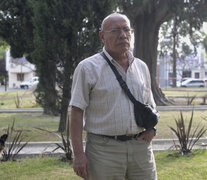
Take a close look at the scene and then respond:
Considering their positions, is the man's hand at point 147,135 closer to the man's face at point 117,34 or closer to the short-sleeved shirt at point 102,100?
the short-sleeved shirt at point 102,100

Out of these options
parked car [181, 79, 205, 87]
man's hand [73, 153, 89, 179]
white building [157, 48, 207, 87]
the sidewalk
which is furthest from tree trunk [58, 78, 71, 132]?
white building [157, 48, 207, 87]

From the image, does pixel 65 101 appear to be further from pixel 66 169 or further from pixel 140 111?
pixel 140 111

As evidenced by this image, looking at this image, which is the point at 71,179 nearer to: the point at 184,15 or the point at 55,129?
the point at 55,129

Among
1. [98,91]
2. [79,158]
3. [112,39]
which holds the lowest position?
[79,158]

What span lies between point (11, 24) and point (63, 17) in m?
2.01

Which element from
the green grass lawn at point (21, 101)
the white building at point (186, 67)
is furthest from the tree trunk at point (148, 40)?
the white building at point (186, 67)

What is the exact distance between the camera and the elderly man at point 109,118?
8.49 ft

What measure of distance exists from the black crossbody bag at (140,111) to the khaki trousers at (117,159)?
17cm

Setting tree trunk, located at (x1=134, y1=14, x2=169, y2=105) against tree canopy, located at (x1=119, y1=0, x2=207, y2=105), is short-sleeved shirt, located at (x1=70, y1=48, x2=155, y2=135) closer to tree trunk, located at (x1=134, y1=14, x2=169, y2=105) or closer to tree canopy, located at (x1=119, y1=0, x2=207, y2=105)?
tree canopy, located at (x1=119, y1=0, x2=207, y2=105)

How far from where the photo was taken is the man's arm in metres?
2.58

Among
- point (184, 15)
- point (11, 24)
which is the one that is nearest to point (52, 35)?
point (11, 24)

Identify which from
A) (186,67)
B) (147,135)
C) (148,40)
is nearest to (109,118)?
(147,135)

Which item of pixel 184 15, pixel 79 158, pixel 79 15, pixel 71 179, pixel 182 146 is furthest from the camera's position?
pixel 184 15

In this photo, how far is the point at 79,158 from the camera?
102 inches
